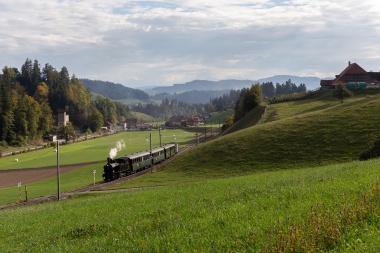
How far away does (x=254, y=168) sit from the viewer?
152ft

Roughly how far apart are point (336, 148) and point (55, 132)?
14268cm

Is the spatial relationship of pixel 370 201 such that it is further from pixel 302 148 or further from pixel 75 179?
pixel 75 179

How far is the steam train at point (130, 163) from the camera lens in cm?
5253

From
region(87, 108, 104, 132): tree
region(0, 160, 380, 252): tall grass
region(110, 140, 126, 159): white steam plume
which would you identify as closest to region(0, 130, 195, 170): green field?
region(110, 140, 126, 159): white steam plume

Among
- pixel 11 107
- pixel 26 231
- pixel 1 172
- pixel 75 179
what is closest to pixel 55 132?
pixel 11 107

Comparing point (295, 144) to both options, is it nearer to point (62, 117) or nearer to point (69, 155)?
point (69, 155)

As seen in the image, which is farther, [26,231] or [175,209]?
[26,231]

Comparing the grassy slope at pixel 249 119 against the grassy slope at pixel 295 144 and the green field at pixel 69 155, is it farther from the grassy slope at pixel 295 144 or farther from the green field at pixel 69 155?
the grassy slope at pixel 295 144

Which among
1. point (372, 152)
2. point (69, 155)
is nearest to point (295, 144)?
point (372, 152)

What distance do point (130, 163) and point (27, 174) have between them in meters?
28.3

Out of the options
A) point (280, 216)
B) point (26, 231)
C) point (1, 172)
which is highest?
point (280, 216)

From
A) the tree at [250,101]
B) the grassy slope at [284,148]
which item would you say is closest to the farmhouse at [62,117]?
the tree at [250,101]

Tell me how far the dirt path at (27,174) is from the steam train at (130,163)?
61.2 feet

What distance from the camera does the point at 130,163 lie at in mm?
55906
